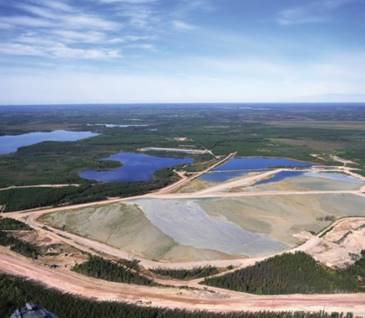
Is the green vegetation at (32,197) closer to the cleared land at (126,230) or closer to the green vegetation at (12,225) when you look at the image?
the cleared land at (126,230)

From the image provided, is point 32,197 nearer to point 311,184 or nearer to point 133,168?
point 133,168

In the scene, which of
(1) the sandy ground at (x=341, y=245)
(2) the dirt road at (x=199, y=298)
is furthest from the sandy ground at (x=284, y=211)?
(2) the dirt road at (x=199, y=298)

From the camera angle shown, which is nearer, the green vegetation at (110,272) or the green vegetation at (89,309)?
the green vegetation at (89,309)

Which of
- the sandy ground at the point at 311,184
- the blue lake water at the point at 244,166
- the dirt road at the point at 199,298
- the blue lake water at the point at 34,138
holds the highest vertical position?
the blue lake water at the point at 34,138

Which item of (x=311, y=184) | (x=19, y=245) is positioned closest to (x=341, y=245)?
(x=311, y=184)

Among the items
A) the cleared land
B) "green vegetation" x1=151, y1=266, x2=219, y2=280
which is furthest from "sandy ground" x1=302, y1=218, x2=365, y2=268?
"green vegetation" x1=151, y1=266, x2=219, y2=280

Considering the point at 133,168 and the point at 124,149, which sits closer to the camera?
the point at 133,168

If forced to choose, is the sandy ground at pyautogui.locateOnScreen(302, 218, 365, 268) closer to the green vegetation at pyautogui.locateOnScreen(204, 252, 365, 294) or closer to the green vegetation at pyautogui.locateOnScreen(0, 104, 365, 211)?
the green vegetation at pyautogui.locateOnScreen(204, 252, 365, 294)
